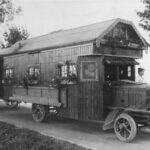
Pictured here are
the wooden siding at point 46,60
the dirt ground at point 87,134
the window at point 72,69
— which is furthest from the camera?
the window at point 72,69

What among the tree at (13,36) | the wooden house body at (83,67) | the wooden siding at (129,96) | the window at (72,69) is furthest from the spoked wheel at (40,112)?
the tree at (13,36)

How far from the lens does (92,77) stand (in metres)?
9.86

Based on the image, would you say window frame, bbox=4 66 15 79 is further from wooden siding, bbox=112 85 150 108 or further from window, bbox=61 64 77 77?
wooden siding, bbox=112 85 150 108

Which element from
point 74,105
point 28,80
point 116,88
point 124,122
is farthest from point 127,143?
point 28,80

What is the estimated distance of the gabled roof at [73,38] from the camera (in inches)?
391

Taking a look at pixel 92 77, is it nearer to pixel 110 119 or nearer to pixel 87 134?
pixel 110 119

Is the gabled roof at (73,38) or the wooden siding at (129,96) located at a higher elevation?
the gabled roof at (73,38)

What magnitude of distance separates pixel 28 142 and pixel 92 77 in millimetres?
→ 3431

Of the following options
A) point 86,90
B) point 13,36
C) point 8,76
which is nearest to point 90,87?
point 86,90

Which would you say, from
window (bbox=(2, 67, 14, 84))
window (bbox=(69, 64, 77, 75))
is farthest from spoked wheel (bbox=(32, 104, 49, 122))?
window (bbox=(2, 67, 14, 84))

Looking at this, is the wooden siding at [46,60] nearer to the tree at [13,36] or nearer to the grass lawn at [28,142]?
the grass lawn at [28,142]

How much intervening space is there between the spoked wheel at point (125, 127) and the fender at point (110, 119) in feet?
0.87

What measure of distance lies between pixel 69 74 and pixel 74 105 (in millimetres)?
1294

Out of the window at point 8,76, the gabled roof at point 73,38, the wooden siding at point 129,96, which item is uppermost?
the gabled roof at point 73,38
